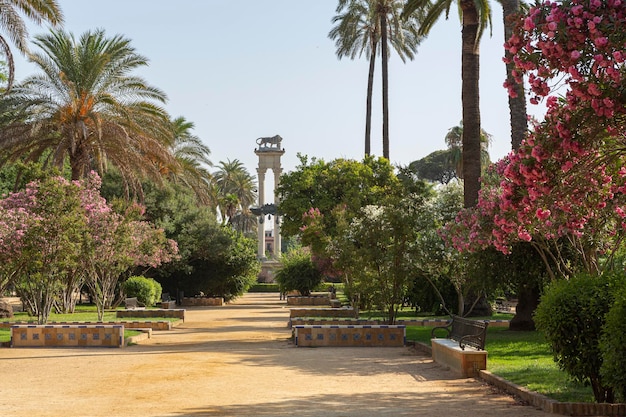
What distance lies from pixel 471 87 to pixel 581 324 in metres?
14.4

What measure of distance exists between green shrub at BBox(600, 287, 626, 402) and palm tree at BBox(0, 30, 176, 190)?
73.7 ft

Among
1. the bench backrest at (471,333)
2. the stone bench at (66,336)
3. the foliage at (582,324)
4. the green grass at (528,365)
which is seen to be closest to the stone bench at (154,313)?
the stone bench at (66,336)

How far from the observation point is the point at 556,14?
8125 mm

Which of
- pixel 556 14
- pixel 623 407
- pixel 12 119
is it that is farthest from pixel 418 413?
pixel 12 119

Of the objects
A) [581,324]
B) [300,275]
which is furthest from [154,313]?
[581,324]

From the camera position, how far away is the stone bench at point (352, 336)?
19438 millimetres

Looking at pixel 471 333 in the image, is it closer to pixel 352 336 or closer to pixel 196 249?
pixel 352 336

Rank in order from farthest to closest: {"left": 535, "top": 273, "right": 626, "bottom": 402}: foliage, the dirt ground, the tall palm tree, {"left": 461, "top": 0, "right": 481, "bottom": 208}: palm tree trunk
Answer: the tall palm tree → {"left": 461, "top": 0, "right": 481, "bottom": 208}: palm tree trunk → the dirt ground → {"left": 535, "top": 273, "right": 626, "bottom": 402}: foliage

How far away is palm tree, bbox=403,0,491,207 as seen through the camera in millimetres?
22641

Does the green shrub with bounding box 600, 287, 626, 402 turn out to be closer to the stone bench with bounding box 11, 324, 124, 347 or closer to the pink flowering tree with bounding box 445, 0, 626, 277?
the pink flowering tree with bounding box 445, 0, 626, 277

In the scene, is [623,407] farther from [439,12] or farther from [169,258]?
[169,258]

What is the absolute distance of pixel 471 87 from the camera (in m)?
22.7

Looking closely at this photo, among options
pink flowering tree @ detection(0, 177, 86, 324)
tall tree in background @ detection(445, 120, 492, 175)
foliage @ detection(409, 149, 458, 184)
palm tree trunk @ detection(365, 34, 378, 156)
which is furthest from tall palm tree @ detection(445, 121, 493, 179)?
pink flowering tree @ detection(0, 177, 86, 324)

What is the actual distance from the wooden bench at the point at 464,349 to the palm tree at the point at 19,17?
13348mm
